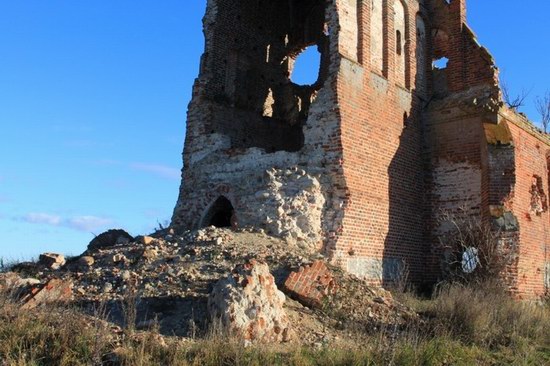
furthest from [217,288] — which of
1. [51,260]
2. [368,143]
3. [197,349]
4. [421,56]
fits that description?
[421,56]

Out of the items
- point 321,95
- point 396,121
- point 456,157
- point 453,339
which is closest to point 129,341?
point 453,339

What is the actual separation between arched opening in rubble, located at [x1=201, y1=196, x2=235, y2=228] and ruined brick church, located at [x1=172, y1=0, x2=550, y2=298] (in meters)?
0.05

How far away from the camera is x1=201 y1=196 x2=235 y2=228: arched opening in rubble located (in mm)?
13148

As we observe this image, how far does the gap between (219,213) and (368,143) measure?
3930 mm

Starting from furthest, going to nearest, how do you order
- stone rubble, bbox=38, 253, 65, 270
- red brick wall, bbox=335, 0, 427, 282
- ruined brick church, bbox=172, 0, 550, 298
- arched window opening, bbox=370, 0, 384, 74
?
arched window opening, bbox=370, 0, 384, 74 < red brick wall, bbox=335, 0, 427, 282 < ruined brick church, bbox=172, 0, 550, 298 < stone rubble, bbox=38, 253, 65, 270

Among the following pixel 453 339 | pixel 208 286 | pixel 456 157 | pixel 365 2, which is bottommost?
pixel 453 339

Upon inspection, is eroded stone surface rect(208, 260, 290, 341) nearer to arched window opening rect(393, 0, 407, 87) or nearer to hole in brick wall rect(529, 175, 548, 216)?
arched window opening rect(393, 0, 407, 87)

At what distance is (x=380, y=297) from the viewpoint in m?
9.07

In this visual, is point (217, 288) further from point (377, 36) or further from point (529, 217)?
point (529, 217)

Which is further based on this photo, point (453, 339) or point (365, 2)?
point (365, 2)

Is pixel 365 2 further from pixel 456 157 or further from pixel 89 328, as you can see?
pixel 89 328

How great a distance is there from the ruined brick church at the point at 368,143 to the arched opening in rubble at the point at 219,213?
0.05 metres

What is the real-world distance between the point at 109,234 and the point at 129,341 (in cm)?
755

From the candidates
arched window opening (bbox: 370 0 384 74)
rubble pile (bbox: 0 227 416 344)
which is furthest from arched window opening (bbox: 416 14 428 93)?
rubble pile (bbox: 0 227 416 344)
